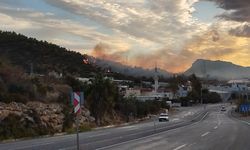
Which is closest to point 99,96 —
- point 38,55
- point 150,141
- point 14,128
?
point 14,128

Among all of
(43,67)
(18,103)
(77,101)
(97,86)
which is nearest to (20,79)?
(18,103)

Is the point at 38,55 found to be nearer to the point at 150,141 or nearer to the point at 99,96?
the point at 99,96

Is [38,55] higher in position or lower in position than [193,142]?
higher

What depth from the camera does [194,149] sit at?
20.6 metres

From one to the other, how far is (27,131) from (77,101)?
23079 millimetres

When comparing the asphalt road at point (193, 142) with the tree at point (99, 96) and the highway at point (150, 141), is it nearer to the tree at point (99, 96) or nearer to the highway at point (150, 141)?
the highway at point (150, 141)

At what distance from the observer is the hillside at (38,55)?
102500 mm

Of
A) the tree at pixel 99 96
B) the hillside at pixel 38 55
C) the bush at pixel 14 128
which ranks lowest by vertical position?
the bush at pixel 14 128

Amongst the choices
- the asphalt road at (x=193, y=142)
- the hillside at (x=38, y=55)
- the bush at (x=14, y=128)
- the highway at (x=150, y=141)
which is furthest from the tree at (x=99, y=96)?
the hillside at (x=38, y=55)

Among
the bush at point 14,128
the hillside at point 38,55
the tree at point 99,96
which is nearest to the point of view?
the bush at point 14,128

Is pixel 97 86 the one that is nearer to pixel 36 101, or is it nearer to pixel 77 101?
pixel 36 101

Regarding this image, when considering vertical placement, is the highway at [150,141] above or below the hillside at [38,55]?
below

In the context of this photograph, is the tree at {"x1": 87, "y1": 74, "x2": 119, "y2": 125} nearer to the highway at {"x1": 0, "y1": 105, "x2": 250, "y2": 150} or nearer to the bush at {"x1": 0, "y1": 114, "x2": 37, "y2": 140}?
the bush at {"x1": 0, "y1": 114, "x2": 37, "y2": 140}

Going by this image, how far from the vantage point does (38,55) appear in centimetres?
11338
